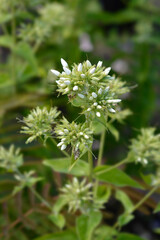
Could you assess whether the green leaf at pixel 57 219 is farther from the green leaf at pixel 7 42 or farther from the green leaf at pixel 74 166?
the green leaf at pixel 7 42

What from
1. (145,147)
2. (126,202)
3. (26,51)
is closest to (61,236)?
(126,202)

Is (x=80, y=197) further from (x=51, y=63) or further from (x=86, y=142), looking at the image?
(x=51, y=63)

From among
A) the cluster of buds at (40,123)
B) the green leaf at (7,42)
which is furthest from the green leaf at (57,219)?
the green leaf at (7,42)

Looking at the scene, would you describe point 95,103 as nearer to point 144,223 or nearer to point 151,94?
point 144,223

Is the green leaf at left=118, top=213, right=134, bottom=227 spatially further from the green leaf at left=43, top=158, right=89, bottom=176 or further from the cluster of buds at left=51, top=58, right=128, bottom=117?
the cluster of buds at left=51, top=58, right=128, bottom=117

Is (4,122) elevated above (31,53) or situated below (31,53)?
below

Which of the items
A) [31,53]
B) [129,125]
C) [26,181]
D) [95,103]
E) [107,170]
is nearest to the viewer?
[95,103]

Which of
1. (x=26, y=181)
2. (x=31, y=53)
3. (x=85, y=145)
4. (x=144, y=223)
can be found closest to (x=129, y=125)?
(x=144, y=223)

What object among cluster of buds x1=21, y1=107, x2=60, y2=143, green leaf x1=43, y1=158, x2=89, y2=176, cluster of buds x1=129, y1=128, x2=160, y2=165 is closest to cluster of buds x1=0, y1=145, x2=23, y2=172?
green leaf x1=43, y1=158, x2=89, y2=176
